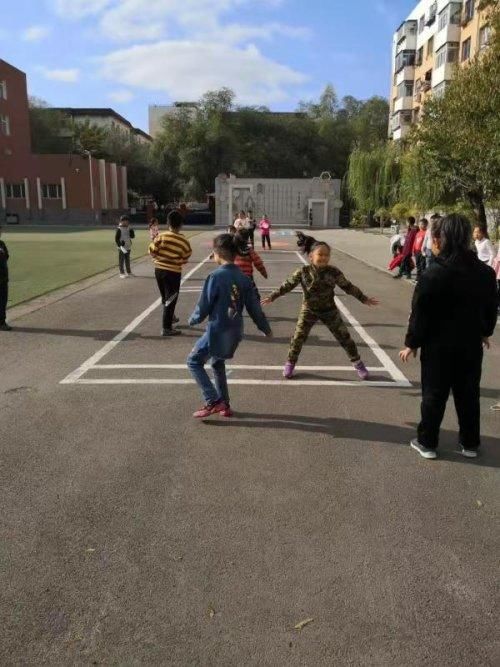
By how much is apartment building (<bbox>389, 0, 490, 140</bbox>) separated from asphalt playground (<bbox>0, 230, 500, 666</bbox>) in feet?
131

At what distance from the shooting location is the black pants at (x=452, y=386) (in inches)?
174

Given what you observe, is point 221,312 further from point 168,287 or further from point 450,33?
point 450,33

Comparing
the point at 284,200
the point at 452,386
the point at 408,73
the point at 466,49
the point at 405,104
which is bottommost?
the point at 452,386

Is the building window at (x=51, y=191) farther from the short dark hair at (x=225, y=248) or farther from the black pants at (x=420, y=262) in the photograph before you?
the short dark hair at (x=225, y=248)

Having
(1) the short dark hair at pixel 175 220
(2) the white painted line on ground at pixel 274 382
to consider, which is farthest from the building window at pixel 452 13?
(2) the white painted line on ground at pixel 274 382

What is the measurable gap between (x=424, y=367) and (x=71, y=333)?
6.24 metres

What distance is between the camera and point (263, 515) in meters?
3.74

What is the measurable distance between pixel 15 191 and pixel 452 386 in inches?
2344

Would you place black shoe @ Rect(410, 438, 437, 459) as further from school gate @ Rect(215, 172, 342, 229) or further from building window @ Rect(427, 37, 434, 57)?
building window @ Rect(427, 37, 434, 57)

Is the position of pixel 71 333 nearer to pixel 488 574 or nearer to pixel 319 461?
pixel 319 461

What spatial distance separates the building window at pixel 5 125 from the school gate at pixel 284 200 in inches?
880

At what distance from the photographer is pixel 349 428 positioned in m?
5.26

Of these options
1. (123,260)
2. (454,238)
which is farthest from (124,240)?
(454,238)

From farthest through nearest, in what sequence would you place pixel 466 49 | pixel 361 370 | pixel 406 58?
pixel 406 58 → pixel 466 49 → pixel 361 370
